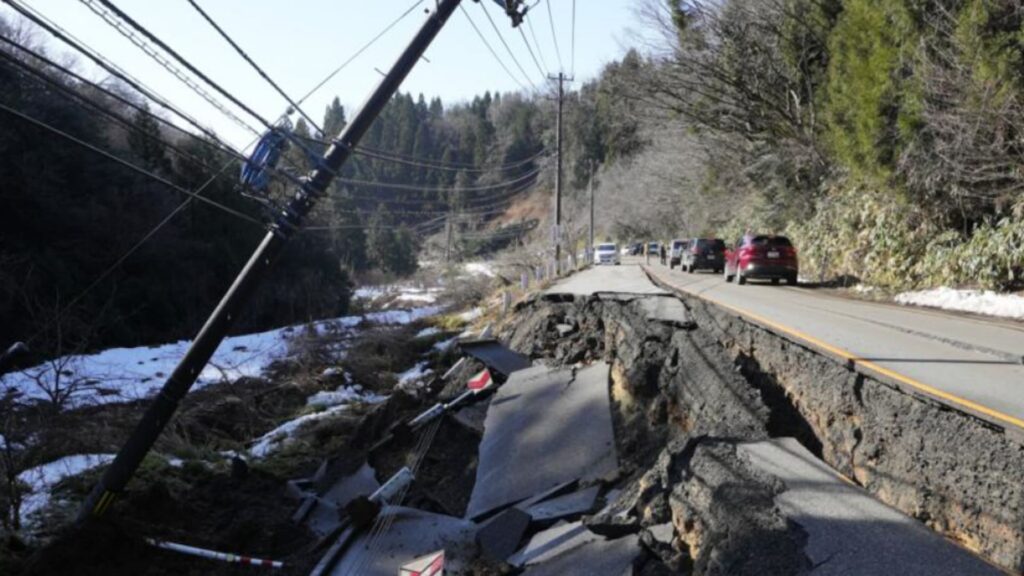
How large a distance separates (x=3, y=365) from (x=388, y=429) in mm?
5006

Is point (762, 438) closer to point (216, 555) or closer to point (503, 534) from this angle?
point (503, 534)

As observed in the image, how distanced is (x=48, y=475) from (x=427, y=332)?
1483 centimetres

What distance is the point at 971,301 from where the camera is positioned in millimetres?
13617

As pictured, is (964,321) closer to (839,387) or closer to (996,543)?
(839,387)

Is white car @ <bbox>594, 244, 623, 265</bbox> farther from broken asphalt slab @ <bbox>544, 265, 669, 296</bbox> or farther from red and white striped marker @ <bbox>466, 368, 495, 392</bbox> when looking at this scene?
red and white striped marker @ <bbox>466, 368, 495, 392</bbox>

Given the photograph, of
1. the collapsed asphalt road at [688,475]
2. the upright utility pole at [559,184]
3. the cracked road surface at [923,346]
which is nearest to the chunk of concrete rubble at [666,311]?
the collapsed asphalt road at [688,475]

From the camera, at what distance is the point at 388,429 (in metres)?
10.4

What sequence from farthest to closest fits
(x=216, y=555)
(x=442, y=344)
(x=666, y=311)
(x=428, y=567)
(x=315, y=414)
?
1. (x=442, y=344)
2. (x=315, y=414)
3. (x=666, y=311)
4. (x=216, y=555)
5. (x=428, y=567)

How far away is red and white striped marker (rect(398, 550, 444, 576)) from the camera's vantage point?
4.54 m

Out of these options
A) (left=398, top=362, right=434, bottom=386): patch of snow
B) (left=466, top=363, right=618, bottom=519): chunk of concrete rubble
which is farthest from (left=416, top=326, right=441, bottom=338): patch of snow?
(left=466, top=363, right=618, bottom=519): chunk of concrete rubble

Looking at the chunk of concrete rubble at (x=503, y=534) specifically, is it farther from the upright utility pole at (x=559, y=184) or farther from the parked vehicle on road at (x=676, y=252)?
the parked vehicle on road at (x=676, y=252)

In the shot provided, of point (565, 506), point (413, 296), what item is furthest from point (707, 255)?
point (413, 296)

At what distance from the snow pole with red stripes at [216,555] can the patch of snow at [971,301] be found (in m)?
12.8

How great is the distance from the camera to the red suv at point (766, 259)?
21500mm
